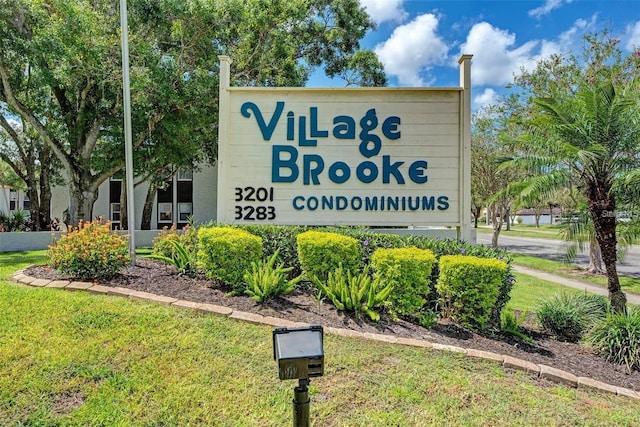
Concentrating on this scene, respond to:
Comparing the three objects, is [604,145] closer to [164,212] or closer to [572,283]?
[572,283]

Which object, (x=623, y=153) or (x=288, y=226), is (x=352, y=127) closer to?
(x=288, y=226)

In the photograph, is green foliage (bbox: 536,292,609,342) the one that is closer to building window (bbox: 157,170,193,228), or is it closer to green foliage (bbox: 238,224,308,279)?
green foliage (bbox: 238,224,308,279)

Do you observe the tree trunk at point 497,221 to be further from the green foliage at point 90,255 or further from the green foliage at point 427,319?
the green foliage at point 90,255

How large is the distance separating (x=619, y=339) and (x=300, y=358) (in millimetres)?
4662

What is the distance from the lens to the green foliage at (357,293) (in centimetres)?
434

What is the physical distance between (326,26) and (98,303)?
16.7 meters

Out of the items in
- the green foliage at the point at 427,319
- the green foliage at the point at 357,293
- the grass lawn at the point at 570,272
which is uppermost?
the green foliage at the point at 357,293

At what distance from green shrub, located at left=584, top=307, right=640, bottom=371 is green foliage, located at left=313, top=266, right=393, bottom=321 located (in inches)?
107

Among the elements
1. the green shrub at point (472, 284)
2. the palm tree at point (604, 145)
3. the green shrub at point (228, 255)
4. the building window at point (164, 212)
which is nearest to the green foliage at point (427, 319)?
the green shrub at point (472, 284)

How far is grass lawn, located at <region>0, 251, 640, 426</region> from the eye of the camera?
2.66 metres

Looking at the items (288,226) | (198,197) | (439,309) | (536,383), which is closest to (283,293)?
(288,226)

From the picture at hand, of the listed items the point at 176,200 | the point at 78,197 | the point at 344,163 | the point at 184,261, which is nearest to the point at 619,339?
the point at 344,163

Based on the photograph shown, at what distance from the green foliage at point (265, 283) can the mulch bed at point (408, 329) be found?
104 mm

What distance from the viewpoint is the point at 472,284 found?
173 inches
